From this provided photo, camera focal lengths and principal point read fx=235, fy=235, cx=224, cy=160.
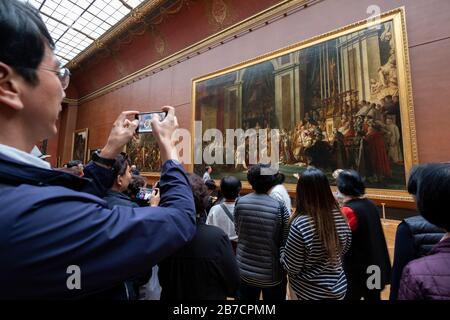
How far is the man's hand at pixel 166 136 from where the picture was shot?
88cm

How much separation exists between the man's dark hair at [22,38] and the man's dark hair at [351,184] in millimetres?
2183

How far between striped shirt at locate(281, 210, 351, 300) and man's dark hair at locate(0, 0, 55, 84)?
1646mm

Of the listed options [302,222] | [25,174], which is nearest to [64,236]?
[25,174]

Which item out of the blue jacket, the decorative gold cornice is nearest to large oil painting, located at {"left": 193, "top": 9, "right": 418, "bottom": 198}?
the blue jacket

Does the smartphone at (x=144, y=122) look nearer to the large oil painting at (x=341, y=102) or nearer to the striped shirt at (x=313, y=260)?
the striped shirt at (x=313, y=260)

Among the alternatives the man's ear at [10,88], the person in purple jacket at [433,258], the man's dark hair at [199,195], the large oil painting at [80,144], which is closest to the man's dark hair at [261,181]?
the man's dark hair at [199,195]

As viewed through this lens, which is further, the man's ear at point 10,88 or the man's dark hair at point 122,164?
the man's dark hair at point 122,164

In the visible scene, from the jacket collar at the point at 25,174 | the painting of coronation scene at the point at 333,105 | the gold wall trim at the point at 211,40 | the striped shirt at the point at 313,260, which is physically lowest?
the striped shirt at the point at 313,260

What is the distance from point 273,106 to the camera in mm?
5305

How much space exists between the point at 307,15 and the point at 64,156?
1383cm

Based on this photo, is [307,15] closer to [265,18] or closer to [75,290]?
[265,18]

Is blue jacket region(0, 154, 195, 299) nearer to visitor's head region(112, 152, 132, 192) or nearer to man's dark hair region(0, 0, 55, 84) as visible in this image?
man's dark hair region(0, 0, 55, 84)

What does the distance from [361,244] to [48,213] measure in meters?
2.24
